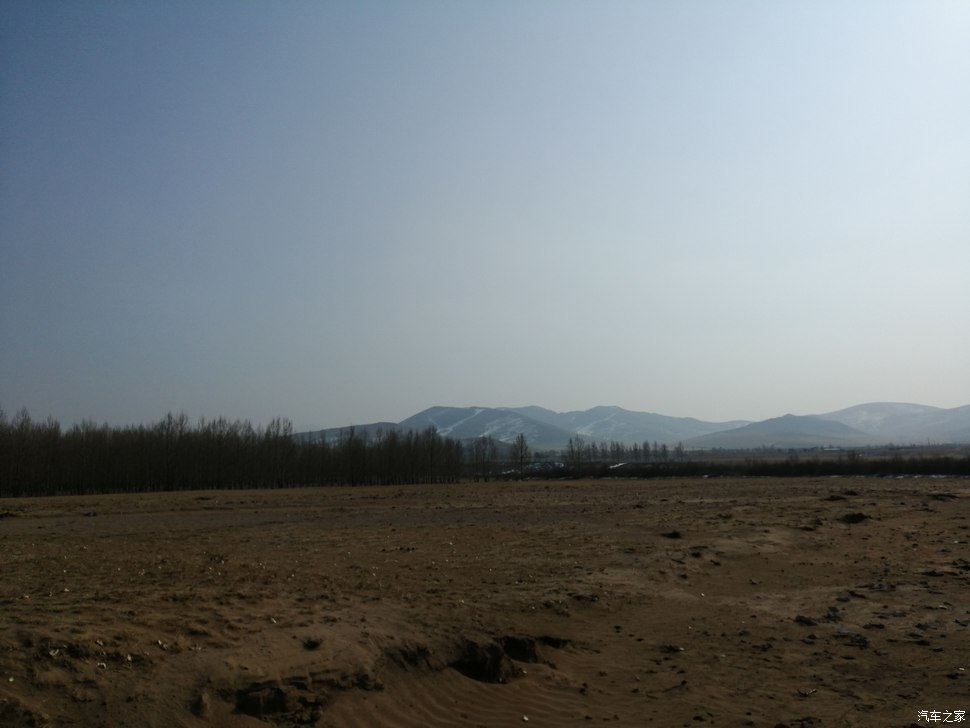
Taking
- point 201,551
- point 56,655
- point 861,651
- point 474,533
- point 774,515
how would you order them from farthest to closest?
point 774,515 → point 474,533 → point 201,551 → point 861,651 → point 56,655

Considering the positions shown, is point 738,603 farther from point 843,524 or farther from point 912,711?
point 843,524

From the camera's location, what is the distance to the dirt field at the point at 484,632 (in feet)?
27.8

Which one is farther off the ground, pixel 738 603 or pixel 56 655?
pixel 56 655

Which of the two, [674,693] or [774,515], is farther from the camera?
[774,515]

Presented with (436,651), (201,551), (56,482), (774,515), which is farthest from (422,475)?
(436,651)

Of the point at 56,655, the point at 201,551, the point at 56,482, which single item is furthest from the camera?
the point at 56,482

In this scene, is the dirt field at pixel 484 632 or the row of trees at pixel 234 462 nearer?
the dirt field at pixel 484 632

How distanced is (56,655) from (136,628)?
139 cm

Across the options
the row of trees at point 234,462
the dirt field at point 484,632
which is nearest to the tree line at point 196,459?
the row of trees at point 234,462

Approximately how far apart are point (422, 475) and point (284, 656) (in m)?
110

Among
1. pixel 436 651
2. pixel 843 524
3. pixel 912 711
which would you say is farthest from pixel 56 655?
pixel 843 524

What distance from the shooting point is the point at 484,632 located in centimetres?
1159

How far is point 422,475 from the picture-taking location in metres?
119

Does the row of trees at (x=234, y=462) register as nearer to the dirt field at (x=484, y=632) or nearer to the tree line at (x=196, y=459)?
the tree line at (x=196, y=459)
